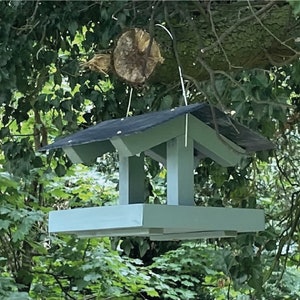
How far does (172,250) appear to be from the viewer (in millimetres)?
3621

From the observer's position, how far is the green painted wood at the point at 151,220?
94cm

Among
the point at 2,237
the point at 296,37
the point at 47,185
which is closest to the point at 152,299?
the point at 47,185

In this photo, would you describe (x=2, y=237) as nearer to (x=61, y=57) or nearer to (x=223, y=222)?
(x=61, y=57)

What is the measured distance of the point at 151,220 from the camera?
93 centimetres

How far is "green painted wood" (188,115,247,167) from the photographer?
3.62ft

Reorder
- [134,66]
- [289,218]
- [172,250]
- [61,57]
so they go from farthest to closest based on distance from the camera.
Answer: [172,250]
[289,218]
[61,57]
[134,66]

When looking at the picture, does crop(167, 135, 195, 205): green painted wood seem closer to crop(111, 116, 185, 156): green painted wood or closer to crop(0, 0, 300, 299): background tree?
crop(111, 116, 185, 156): green painted wood

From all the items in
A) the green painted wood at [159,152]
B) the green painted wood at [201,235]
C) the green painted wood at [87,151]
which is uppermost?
the green painted wood at [159,152]

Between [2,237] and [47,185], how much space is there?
0.37 meters

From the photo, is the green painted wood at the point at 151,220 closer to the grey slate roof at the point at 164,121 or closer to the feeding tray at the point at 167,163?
the feeding tray at the point at 167,163

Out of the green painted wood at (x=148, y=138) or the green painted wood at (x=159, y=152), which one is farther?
the green painted wood at (x=159, y=152)

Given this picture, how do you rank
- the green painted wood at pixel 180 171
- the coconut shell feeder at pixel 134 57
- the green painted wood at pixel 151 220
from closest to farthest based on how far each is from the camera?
1. the green painted wood at pixel 151 220
2. the green painted wood at pixel 180 171
3. the coconut shell feeder at pixel 134 57

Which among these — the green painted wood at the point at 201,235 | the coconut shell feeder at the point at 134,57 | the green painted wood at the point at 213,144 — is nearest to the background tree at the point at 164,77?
the coconut shell feeder at the point at 134,57

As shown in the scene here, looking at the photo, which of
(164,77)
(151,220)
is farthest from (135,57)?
(151,220)
